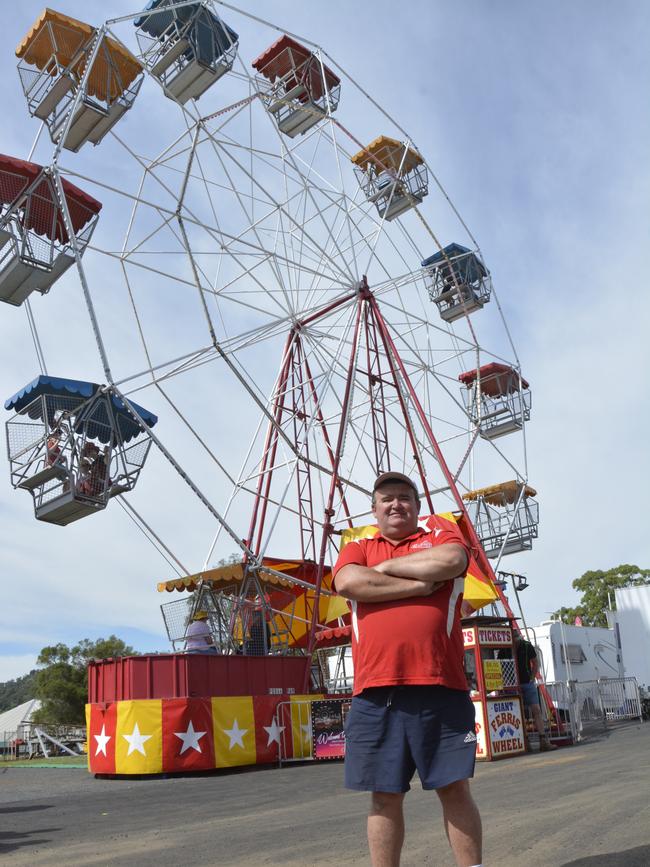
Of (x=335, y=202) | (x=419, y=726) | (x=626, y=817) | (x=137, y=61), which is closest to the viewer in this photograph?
(x=419, y=726)

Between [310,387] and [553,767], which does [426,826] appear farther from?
[310,387]

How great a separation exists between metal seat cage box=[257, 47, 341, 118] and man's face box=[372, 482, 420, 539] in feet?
54.8

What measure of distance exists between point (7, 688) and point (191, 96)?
165 metres

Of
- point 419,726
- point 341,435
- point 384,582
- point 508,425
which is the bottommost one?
point 419,726

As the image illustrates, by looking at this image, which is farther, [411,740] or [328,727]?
[328,727]

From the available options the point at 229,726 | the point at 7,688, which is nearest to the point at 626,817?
the point at 229,726

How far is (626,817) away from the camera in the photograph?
4.99m

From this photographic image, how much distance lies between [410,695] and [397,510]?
80cm

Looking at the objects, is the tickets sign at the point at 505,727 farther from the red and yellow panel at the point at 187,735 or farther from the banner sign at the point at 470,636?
the red and yellow panel at the point at 187,735

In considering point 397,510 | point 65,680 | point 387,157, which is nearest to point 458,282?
point 387,157

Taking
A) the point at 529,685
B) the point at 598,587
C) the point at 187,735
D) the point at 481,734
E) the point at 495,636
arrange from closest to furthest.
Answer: the point at 481,734
the point at 187,735
the point at 495,636
the point at 529,685
the point at 598,587

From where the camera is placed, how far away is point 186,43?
1525cm

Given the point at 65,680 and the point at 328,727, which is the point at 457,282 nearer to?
the point at 328,727

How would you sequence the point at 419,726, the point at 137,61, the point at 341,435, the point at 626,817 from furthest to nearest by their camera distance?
1. the point at 341,435
2. the point at 137,61
3. the point at 626,817
4. the point at 419,726
